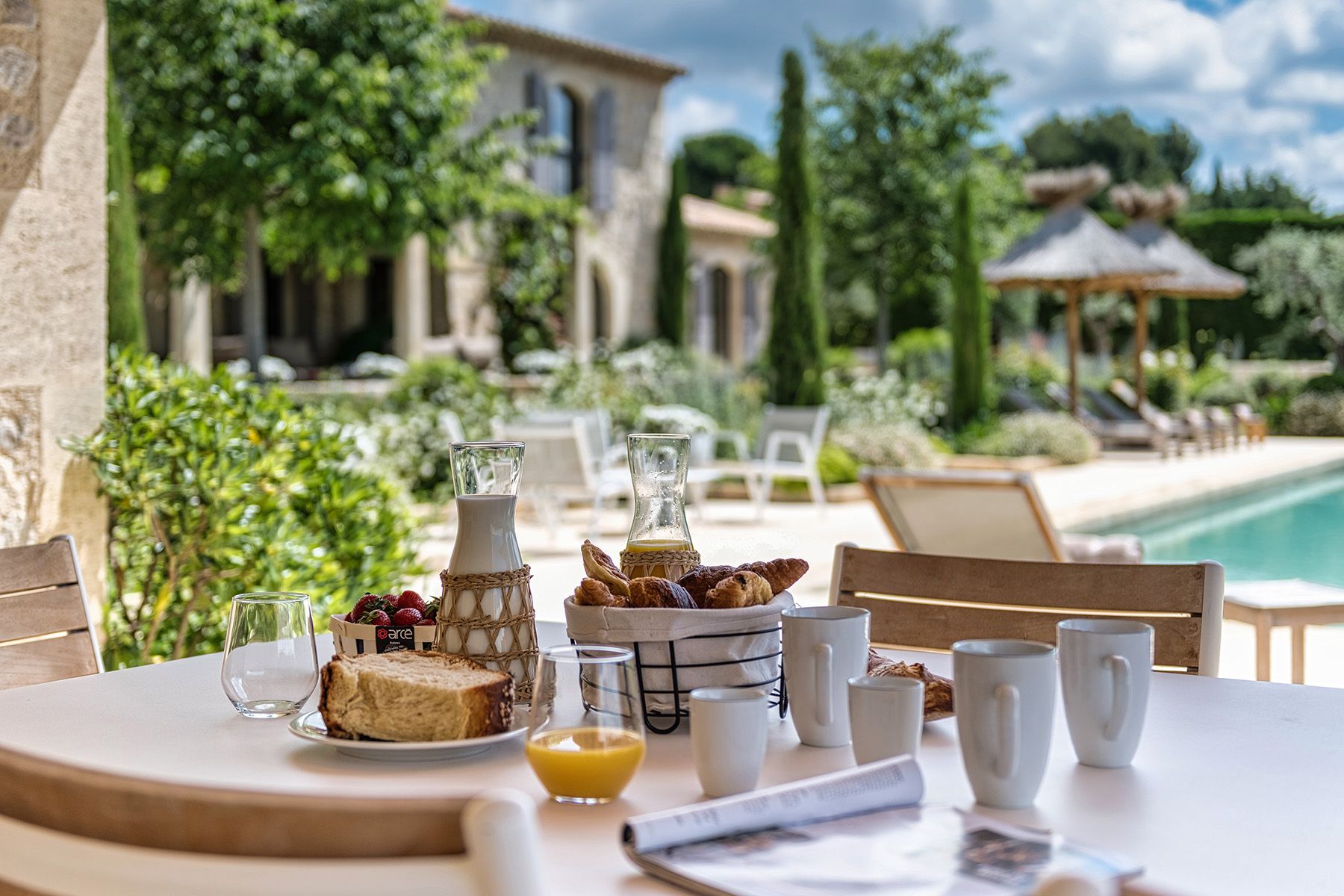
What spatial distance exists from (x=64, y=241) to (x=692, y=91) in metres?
70.6

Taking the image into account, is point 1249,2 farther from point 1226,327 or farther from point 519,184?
point 519,184

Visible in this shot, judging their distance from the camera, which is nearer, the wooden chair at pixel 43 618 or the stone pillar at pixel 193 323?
the wooden chair at pixel 43 618

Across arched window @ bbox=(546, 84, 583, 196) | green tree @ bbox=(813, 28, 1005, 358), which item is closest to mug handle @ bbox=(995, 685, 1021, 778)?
arched window @ bbox=(546, 84, 583, 196)

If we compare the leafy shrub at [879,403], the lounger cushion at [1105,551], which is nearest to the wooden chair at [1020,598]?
the lounger cushion at [1105,551]

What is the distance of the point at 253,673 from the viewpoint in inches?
58.0

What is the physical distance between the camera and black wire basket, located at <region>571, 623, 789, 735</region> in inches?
54.6

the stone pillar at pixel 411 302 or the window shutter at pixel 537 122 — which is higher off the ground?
the window shutter at pixel 537 122

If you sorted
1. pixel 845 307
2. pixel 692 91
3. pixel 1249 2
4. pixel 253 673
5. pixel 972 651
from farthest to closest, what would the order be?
1. pixel 692 91
2. pixel 1249 2
3. pixel 845 307
4. pixel 253 673
5. pixel 972 651

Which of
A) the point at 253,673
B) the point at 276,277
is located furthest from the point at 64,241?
the point at 276,277

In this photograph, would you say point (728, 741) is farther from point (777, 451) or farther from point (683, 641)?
point (777, 451)

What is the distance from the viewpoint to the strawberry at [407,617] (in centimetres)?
155

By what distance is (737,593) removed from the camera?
1402mm

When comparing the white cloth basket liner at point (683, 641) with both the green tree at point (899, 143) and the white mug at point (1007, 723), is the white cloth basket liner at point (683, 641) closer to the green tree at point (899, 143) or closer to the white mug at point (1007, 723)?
the white mug at point (1007, 723)

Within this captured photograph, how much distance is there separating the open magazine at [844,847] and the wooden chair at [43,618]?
4.57ft
